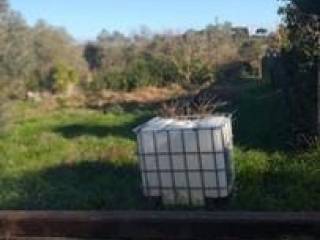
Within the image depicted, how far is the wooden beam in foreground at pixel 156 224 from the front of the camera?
15.0ft

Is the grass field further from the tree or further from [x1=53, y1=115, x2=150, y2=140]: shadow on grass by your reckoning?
the tree

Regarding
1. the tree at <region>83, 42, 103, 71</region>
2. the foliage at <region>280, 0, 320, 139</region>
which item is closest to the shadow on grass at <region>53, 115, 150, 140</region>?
the foliage at <region>280, 0, 320, 139</region>

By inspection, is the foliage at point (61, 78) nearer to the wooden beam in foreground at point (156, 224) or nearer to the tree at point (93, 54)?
the tree at point (93, 54)

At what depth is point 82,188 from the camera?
6.60 metres

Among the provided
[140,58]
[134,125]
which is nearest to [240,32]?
[140,58]

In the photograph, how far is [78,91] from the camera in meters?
24.5

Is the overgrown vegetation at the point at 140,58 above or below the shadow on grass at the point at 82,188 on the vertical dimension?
above

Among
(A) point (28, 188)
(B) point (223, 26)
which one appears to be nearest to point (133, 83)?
(B) point (223, 26)

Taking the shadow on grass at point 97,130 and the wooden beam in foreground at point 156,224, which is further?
the shadow on grass at point 97,130

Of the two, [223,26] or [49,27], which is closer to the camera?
[223,26]

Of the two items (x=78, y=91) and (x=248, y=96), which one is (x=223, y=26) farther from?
(x=248, y=96)

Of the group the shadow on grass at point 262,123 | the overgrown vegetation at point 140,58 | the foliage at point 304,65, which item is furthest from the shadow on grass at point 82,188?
the overgrown vegetation at point 140,58

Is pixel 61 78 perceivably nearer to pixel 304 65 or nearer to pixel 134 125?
pixel 134 125

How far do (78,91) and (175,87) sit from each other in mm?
4376
